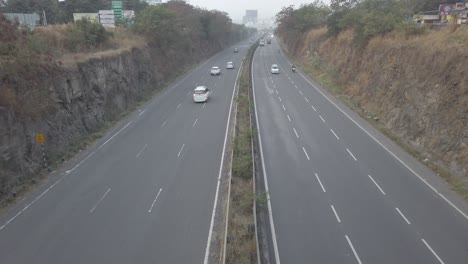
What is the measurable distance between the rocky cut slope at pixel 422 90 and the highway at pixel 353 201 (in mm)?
1714

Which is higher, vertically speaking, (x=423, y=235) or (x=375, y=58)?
(x=375, y=58)

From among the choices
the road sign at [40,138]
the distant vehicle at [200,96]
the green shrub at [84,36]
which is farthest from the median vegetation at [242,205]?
the green shrub at [84,36]

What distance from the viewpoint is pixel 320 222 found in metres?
16.0

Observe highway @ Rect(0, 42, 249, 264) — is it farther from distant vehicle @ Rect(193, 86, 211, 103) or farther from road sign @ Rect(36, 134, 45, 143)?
A: distant vehicle @ Rect(193, 86, 211, 103)

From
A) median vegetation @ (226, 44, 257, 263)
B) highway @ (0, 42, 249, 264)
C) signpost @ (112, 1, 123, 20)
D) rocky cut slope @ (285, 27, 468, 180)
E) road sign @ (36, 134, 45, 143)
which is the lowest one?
highway @ (0, 42, 249, 264)

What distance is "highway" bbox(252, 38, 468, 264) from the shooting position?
14133mm

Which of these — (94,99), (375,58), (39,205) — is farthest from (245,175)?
(375,58)

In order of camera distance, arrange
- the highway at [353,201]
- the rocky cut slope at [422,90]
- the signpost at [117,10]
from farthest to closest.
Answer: the signpost at [117,10], the rocky cut slope at [422,90], the highway at [353,201]

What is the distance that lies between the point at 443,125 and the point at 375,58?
622 inches

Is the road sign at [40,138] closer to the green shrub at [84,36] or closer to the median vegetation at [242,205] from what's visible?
the median vegetation at [242,205]

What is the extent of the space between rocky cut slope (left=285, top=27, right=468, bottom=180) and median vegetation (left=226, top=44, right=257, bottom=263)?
1075 cm

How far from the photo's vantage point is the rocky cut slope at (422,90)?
70.7 feet

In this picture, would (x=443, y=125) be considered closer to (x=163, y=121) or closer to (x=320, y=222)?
(x=320, y=222)

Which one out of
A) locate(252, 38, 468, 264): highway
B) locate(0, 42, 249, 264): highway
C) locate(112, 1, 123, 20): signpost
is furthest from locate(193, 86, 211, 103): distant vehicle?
locate(112, 1, 123, 20): signpost
